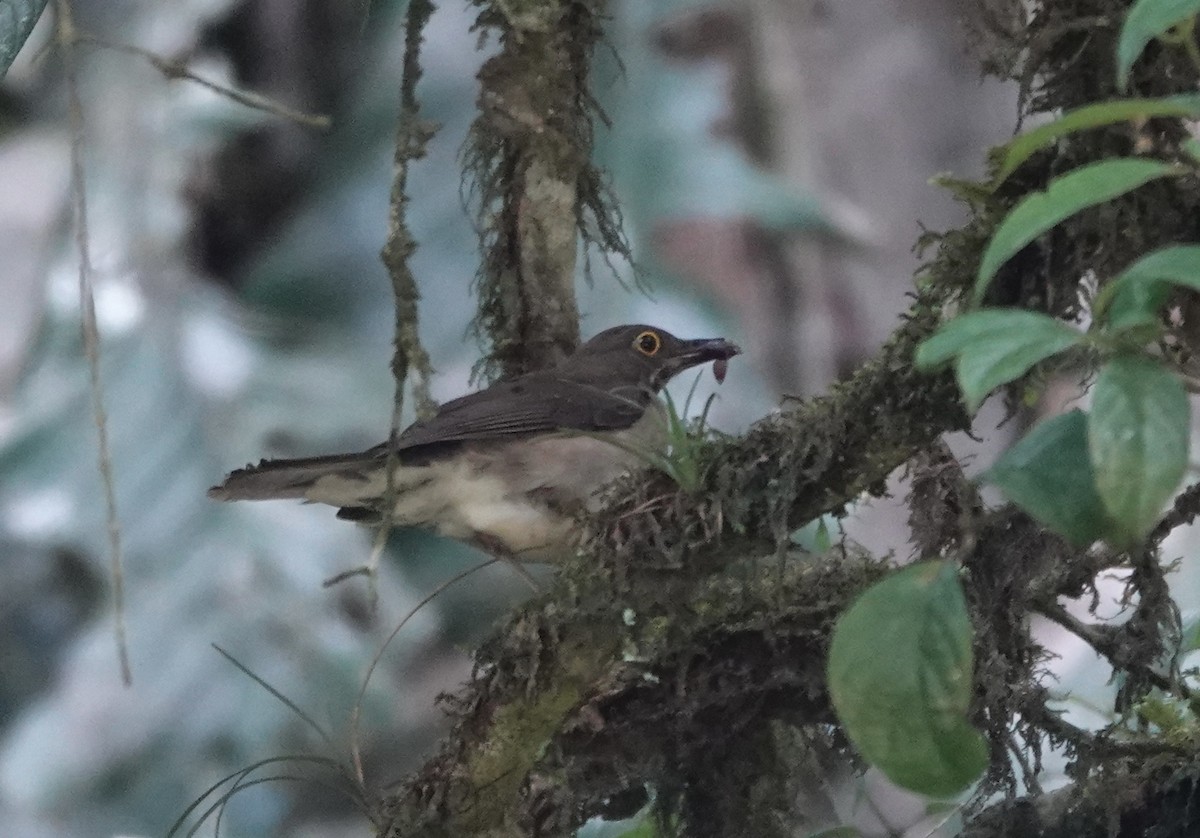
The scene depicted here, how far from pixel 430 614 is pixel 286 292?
3.15 ft

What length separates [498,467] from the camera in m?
2.29

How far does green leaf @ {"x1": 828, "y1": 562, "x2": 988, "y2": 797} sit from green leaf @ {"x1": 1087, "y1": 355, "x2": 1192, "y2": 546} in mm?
134

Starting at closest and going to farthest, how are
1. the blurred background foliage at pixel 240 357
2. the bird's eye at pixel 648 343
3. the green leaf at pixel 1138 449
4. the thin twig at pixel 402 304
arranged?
the green leaf at pixel 1138 449
the thin twig at pixel 402 304
the bird's eye at pixel 648 343
the blurred background foliage at pixel 240 357

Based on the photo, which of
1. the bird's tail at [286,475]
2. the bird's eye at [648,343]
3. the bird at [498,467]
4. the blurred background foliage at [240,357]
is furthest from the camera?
the blurred background foliage at [240,357]

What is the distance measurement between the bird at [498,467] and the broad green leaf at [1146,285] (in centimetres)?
131

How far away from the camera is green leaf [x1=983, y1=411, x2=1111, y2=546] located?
74cm

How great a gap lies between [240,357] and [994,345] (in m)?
2.54

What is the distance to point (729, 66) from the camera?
380 cm

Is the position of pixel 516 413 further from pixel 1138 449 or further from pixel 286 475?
pixel 1138 449

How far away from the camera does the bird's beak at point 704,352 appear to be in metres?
2.56

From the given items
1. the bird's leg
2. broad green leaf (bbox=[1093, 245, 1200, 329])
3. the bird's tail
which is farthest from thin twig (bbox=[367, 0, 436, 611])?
broad green leaf (bbox=[1093, 245, 1200, 329])

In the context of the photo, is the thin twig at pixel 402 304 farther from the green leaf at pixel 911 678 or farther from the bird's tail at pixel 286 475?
the green leaf at pixel 911 678

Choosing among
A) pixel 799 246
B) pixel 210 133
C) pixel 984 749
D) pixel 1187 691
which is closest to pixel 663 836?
pixel 1187 691

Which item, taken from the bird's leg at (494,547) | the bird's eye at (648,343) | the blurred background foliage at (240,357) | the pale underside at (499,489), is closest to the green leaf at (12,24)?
the pale underside at (499,489)
